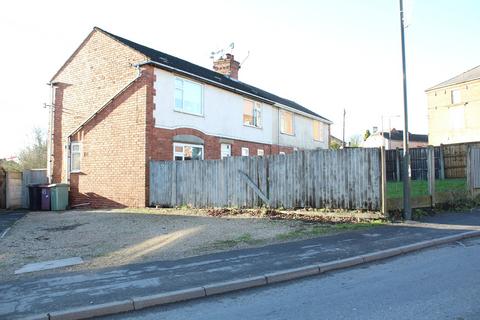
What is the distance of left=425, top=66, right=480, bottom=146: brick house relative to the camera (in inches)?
1665

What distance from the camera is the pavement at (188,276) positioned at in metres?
5.45

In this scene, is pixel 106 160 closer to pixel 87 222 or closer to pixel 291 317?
pixel 87 222

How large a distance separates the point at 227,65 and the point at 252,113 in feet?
19.8

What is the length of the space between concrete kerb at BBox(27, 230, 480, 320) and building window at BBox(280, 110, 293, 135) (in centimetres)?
1964

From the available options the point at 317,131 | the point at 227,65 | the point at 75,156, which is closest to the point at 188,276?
the point at 75,156

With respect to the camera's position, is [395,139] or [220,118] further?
[395,139]

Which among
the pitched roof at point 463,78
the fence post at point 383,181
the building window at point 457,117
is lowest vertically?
the fence post at point 383,181

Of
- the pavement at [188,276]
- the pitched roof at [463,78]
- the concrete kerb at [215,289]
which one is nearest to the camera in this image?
the concrete kerb at [215,289]

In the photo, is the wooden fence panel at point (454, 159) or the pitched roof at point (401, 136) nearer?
the wooden fence panel at point (454, 159)

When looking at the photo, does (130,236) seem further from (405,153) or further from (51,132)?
(51,132)

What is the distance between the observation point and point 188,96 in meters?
19.2

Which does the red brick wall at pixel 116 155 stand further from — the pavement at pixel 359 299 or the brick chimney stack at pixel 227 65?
the brick chimney stack at pixel 227 65

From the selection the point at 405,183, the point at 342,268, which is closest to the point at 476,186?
the point at 405,183

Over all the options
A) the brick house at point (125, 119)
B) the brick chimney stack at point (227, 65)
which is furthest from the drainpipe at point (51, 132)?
the brick chimney stack at point (227, 65)
